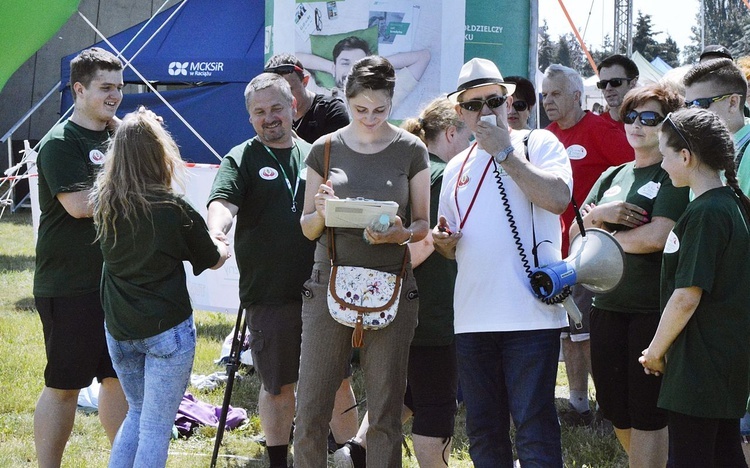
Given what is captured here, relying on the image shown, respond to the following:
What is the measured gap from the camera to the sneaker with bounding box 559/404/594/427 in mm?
5152

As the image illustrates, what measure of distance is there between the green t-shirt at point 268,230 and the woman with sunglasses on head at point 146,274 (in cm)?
53

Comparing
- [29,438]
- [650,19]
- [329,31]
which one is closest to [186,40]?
[329,31]

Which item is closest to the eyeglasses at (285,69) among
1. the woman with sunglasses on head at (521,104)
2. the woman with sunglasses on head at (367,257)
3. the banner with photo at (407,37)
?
the banner with photo at (407,37)

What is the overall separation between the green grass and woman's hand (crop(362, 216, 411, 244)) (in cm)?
168

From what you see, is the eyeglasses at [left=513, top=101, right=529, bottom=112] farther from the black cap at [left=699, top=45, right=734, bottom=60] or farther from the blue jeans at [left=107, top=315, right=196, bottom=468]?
the blue jeans at [left=107, top=315, right=196, bottom=468]

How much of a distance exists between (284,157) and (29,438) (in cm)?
225

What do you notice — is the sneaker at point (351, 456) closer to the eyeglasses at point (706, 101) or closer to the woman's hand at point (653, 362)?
the woman's hand at point (653, 362)

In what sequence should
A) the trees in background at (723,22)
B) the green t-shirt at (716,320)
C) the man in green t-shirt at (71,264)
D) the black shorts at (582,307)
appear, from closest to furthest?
1. the green t-shirt at (716,320)
2. the man in green t-shirt at (71,264)
3. the black shorts at (582,307)
4. the trees in background at (723,22)

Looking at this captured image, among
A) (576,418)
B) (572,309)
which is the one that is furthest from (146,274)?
(576,418)

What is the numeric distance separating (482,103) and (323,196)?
0.69m

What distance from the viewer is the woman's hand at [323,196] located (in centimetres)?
319

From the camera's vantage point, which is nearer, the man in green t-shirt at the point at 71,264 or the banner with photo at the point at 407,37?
the man in green t-shirt at the point at 71,264

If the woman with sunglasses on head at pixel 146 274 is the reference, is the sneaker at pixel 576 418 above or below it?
below

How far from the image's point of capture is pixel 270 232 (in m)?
3.94
